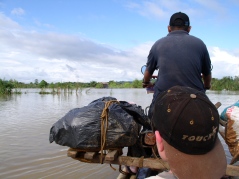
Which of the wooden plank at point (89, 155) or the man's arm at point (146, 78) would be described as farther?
the man's arm at point (146, 78)

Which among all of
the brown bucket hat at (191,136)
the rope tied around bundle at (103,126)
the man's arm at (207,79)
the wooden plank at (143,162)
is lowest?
the wooden plank at (143,162)

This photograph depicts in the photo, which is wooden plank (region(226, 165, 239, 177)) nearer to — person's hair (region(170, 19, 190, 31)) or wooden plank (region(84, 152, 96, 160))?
wooden plank (region(84, 152, 96, 160))

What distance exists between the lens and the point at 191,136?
0.92m

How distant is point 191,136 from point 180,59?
1.70 m

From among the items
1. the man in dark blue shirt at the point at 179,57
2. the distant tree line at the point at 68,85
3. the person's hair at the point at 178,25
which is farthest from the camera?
the distant tree line at the point at 68,85

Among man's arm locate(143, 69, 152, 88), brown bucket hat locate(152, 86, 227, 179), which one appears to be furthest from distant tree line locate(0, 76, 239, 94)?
brown bucket hat locate(152, 86, 227, 179)

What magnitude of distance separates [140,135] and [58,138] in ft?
3.10

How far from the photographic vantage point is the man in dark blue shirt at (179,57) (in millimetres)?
2498

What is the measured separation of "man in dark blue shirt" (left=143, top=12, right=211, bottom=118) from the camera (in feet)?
8.20

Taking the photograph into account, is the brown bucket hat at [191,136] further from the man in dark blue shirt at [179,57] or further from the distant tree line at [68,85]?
the distant tree line at [68,85]

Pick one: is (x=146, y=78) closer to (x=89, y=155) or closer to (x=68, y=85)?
(x=89, y=155)

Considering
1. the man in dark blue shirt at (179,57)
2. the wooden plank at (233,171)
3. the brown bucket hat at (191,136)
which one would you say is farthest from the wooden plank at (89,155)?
the brown bucket hat at (191,136)

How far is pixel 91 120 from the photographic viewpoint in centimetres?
237

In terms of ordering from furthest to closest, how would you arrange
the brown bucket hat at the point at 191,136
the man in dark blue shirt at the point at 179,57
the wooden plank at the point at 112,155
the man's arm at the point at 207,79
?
the man's arm at the point at 207,79 < the man in dark blue shirt at the point at 179,57 < the wooden plank at the point at 112,155 < the brown bucket hat at the point at 191,136
